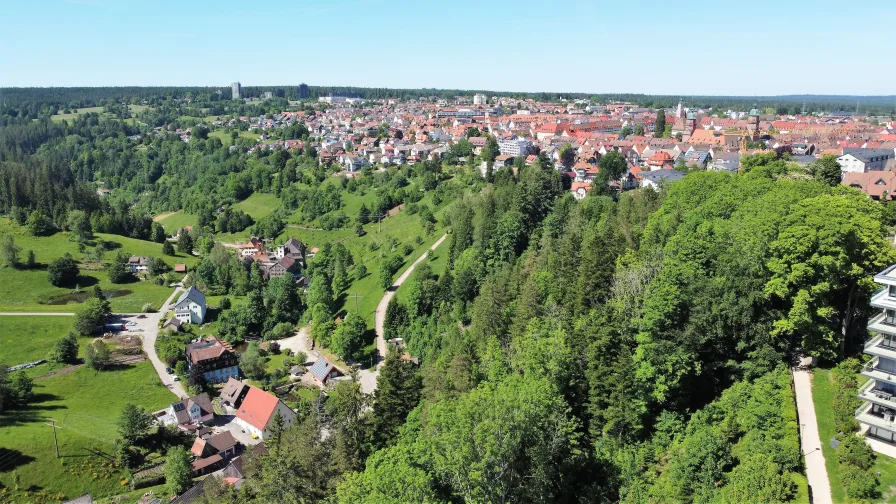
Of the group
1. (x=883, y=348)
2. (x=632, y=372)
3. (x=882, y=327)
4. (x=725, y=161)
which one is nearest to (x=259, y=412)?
(x=632, y=372)

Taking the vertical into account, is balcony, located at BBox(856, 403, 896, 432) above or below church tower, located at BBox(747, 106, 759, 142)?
below

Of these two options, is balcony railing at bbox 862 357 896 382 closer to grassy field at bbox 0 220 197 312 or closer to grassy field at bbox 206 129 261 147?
grassy field at bbox 0 220 197 312

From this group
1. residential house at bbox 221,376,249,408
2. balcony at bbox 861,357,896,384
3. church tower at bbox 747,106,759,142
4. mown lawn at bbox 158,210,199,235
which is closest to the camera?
balcony at bbox 861,357,896,384

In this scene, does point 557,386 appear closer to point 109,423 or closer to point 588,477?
point 588,477

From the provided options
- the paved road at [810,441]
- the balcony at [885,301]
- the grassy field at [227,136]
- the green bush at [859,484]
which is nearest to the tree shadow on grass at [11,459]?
the paved road at [810,441]

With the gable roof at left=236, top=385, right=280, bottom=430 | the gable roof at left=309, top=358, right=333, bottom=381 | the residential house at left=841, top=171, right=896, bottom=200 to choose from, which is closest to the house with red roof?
the gable roof at left=236, top=385, right=280, bottom=430

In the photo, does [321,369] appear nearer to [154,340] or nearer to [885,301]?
[154,340]

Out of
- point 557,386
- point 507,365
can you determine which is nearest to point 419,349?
point 507,365
